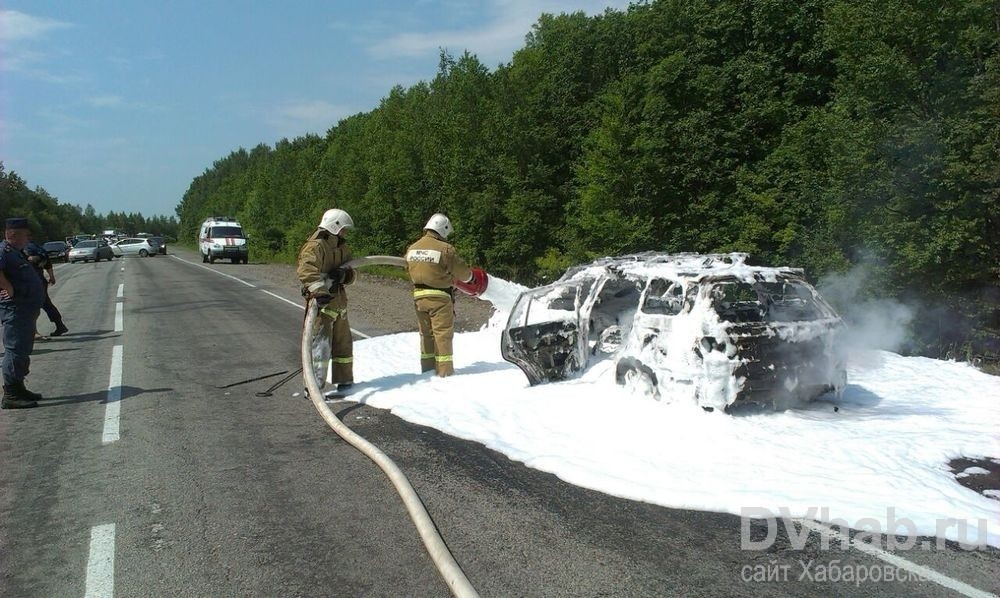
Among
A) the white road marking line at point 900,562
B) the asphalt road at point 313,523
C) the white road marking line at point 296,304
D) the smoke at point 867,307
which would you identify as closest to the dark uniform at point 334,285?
the asphalt road at point 313,523

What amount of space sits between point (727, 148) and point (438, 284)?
64.5 feet

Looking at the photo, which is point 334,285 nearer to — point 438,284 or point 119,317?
point 438,284

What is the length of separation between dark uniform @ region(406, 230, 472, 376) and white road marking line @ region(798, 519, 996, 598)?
4.66m

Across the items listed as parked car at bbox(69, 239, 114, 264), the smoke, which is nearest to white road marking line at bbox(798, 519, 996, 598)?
the smoke

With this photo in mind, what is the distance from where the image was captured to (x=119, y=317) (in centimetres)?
1484

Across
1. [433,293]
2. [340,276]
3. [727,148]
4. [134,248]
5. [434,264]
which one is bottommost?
[134,248]

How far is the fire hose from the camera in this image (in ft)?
11.2

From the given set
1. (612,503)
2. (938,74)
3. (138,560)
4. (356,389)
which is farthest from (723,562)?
(938,74)

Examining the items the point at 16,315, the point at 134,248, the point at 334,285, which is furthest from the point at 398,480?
the point at 134,248

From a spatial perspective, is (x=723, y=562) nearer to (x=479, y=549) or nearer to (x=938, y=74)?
(x=479, y=549)

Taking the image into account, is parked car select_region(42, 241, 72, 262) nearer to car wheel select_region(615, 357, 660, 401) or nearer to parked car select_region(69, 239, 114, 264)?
parked car select_region(69, 239, 114, 264)

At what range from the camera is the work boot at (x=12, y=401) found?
7180mm

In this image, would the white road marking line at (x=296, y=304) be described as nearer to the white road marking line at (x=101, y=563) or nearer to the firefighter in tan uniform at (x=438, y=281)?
the firefighter in tan uniform at (x=438, y=281)

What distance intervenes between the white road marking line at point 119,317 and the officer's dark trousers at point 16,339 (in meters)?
5.98
